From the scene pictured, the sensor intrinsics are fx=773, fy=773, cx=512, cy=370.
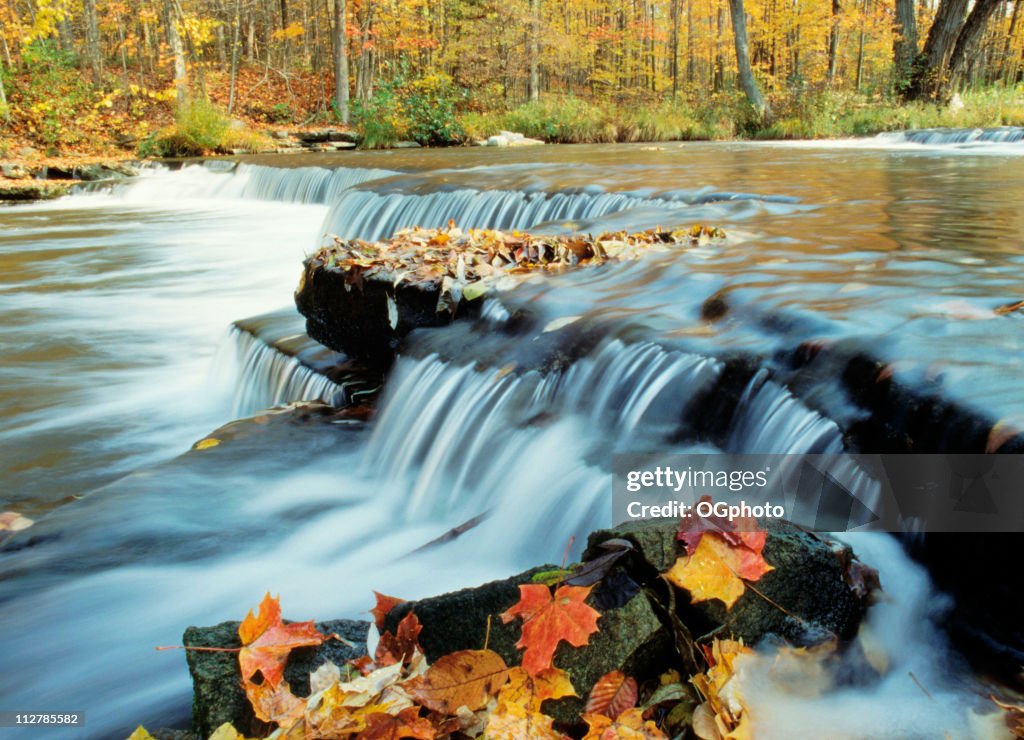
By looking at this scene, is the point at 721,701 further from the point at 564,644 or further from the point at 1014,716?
the point at 1014,716

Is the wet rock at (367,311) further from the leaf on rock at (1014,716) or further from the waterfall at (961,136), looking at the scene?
the waterfall at (961,136)

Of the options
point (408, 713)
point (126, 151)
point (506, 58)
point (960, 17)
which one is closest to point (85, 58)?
point (126, 151)

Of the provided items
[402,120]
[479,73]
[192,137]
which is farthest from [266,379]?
[479,73]

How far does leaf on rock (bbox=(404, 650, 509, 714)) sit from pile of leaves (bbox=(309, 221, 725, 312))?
2889 mm

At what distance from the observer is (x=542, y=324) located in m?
4.10

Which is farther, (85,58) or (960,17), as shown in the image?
(85,58)

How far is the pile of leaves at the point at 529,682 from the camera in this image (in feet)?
5.61

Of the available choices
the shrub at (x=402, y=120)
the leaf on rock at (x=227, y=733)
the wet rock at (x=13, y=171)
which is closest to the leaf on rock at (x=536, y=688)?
→ the leaf on rock at (x=227, y=733)

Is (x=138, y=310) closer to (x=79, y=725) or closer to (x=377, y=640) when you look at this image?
(x=79, y=725)

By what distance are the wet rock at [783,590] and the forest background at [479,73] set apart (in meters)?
18.9

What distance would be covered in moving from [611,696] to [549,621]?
0.22 meters

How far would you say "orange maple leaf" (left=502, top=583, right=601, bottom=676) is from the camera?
1.78 m

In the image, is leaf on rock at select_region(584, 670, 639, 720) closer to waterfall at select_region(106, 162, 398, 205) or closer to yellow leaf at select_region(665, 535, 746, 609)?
yellow leaf at select_region(665, 535, 746, 609)

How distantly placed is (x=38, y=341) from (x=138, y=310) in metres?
1.14
